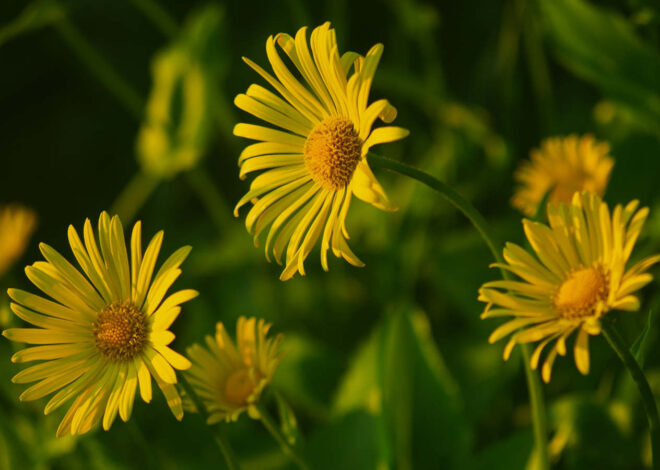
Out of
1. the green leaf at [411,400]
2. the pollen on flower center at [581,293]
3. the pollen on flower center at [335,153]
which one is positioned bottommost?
the green leaf at [411,400]

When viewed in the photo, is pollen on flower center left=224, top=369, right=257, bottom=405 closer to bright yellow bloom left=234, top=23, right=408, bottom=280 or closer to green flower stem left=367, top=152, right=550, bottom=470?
bright yellow bloom left=234, top=23, right=408, bottom=280

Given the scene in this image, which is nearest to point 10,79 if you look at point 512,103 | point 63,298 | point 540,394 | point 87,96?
point 87,96

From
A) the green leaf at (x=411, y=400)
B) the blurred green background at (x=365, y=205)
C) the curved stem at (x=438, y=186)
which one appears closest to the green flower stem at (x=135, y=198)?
the blurred green background at (x=365, y=205)

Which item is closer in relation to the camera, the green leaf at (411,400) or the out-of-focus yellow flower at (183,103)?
the green leaf at (411,400)

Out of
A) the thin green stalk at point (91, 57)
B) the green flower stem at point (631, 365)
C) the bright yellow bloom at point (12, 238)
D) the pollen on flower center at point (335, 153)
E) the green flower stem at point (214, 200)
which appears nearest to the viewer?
the green flower stem at point (631, 365)

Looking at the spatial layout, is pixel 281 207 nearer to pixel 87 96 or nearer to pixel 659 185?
pixel 659 185

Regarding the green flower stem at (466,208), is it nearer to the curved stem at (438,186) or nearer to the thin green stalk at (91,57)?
the curved stem at (438,186)
